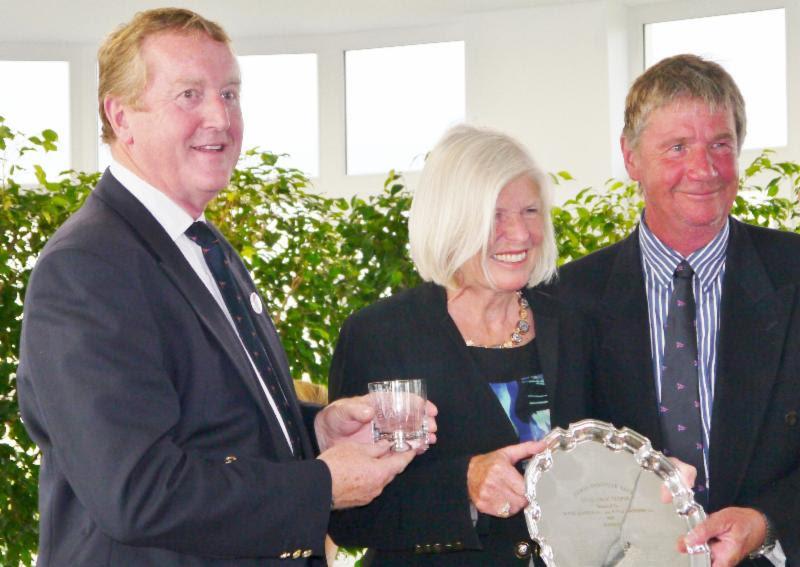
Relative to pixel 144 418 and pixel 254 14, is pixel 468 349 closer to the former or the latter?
pixel 144 418

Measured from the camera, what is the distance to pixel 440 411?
2.61 metres

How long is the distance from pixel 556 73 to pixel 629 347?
6.07 meters

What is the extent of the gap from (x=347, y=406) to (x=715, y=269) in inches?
35.0

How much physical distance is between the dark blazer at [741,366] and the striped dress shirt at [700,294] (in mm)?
18

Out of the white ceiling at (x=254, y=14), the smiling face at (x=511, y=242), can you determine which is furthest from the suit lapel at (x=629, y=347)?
the white ceiling at (x=254, y=14)

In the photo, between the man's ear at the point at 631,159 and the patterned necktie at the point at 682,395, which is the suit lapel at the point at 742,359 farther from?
the man's ear at the point at 631,159

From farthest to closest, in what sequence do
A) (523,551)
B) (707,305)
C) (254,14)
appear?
(254,14) → (707,305) → (523,551)

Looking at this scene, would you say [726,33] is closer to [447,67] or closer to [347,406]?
[447,67]

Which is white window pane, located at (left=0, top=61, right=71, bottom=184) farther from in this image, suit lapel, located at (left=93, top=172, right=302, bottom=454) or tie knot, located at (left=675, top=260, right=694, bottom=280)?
suit lapel, located at (left=93, top=172, right=302, bottom=454)

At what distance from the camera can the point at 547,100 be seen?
27.9ft

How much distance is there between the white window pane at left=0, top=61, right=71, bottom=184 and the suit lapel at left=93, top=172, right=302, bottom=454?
24.2ft

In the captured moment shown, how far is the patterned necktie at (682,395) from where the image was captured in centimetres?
256

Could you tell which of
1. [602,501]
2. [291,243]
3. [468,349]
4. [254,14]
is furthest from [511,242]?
[254,14]

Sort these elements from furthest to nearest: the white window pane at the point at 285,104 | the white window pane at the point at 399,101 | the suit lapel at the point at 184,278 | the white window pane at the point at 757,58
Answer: the white window pane at the point at 285,104 → the white window pane at the point at 399,101 → the white window pane at the point at 757,58 → the suit lapel at the point at 184,278
